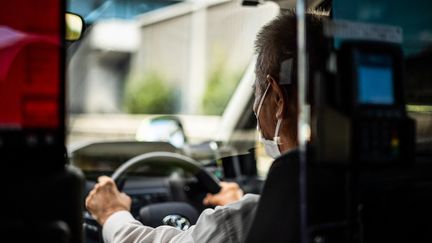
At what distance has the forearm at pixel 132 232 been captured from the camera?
250 cm

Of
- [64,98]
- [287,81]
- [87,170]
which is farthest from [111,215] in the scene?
[64,98]

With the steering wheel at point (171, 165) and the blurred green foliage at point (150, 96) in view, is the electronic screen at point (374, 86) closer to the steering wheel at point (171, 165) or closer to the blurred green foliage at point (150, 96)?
the steering wheel at point (171, 165)

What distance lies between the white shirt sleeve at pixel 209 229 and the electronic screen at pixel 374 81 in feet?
1.78

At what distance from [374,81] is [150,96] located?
54.5 feet

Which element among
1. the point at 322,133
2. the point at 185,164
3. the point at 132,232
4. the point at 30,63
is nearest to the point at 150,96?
the point at 185,164

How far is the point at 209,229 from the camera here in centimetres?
216

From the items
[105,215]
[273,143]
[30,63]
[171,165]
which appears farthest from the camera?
[171,165]

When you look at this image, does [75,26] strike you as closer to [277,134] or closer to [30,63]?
[277,134]

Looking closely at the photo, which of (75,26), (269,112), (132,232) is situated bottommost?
(132,232)

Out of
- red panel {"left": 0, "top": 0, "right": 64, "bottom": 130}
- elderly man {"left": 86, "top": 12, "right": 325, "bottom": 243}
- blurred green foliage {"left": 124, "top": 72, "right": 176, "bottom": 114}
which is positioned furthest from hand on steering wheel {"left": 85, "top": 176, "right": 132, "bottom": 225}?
blurred green foliage {"left": 124, "top": 72, "right": 176, "bottom": 114}

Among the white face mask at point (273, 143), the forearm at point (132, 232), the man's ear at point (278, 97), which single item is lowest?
the forearm at point (132, 232)

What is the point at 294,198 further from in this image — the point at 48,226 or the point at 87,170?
the point at 87,170

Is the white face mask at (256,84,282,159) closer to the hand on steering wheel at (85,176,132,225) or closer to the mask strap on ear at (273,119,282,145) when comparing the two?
the mask strap on ear at (273,119,282,145)

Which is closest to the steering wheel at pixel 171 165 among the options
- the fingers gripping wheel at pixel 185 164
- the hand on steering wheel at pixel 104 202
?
the fingers gripping wheel at pixel 185 164
